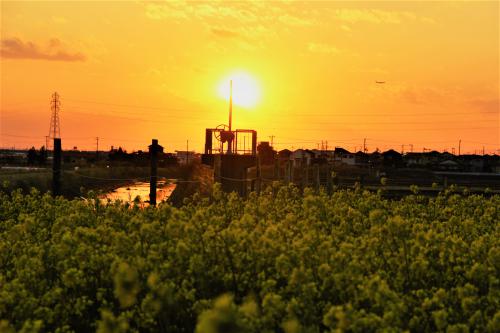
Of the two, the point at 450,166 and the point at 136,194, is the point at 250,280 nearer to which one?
the point at 136,194

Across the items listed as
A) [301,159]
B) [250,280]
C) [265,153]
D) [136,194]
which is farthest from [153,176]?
[265,153]

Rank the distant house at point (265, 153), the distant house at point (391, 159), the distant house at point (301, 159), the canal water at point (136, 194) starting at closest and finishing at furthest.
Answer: the distant house at point (301, 159), the canal water at point (136, 194), the distant house at point (265, 153), the distant house at point (391, 159)

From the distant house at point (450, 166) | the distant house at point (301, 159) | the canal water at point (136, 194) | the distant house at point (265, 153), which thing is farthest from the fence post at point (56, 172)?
the distant house at point (450, 166)

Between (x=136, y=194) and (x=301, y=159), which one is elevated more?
(x=301, y=159)

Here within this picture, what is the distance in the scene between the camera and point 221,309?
12.0 ft

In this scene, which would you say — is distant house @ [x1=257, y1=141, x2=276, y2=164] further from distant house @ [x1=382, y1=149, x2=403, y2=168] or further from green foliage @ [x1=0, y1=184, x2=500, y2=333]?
distant house @ [x1=382, y1=149, x2=403, y2=168]

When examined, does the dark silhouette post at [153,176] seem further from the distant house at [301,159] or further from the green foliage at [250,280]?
the green foliage at [250,280]

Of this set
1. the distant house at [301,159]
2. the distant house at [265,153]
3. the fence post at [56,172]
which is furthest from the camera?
the distant house at [265,153]

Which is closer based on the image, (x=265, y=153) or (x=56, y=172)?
(x=56, y=172)

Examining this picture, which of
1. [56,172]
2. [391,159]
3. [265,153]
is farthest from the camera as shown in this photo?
[391,159]

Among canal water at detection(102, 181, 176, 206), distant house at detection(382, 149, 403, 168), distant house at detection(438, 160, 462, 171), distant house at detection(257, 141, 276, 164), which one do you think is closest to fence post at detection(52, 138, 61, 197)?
canal water at detection(102, 181, 176, 206)

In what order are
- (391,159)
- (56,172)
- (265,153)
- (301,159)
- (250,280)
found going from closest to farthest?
(250,280) < (56,172) < (301,159) < (265,153) < (391,159)

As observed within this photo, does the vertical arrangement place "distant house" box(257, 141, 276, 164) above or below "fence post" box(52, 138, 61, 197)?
above

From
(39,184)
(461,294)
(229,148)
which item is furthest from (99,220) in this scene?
(39,184)
